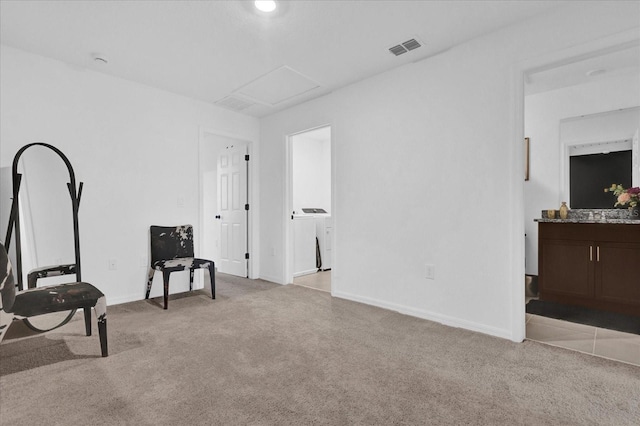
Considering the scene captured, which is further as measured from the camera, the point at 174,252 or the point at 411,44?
the point at 174,252

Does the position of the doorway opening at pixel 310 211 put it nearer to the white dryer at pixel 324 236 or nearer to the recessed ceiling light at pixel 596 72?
the white dryer at pixel 324 236

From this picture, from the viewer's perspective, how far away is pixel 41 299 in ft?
6.15

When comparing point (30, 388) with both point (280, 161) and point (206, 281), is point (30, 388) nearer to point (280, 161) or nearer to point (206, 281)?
point (206, 281)

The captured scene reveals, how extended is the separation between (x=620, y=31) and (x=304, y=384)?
2924 mm

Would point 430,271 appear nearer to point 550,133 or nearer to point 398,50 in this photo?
point 398,50

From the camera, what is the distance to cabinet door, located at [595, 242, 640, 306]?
2.80 m

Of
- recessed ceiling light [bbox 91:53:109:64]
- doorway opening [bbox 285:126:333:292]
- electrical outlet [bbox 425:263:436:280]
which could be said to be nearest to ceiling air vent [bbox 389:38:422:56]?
doorway opening [bbox 285:126:333:292]

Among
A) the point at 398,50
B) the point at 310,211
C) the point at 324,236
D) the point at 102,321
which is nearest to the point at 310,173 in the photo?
the point at 310,211

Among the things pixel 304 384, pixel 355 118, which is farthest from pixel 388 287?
pixel 355 118

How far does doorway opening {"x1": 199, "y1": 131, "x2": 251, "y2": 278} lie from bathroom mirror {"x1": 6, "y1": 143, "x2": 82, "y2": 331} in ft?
5.40

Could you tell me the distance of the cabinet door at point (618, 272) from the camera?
280 centimetres

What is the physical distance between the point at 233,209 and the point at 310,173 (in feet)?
5.58

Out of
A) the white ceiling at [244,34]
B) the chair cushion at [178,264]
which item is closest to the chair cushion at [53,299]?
the chair cushion at [178,264]

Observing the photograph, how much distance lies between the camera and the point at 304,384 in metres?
1.73
